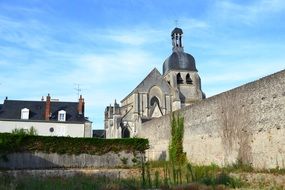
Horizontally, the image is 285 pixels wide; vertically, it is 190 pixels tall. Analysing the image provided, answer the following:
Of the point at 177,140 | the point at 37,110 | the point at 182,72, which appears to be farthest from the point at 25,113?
the point at 182,72

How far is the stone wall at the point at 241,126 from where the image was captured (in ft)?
43.6

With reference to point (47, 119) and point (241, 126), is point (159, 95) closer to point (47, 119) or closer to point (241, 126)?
point (47, 119)

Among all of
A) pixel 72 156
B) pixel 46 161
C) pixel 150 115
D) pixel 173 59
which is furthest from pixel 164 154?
pixel 173 59

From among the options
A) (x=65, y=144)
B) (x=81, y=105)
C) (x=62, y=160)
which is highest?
(x=81, y=105)

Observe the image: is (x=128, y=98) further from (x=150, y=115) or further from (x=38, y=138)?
(x=38, y=138)

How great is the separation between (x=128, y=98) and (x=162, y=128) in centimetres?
2121

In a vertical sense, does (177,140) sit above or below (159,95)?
below

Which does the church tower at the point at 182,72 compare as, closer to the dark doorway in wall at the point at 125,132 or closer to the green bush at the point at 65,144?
the dark doorway in wall at the point at 125,132

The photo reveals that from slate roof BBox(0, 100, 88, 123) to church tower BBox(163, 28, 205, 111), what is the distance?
16068mm

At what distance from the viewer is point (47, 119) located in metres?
36.1

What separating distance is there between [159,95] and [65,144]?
2368 centimetres

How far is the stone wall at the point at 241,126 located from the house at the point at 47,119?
17240mm

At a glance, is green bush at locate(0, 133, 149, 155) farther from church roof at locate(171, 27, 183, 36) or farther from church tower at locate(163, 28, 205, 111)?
church roof at locate(171, 27, 183, 36)

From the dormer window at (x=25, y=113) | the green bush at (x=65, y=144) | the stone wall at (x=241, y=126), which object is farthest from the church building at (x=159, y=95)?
the stone wall at (x=241, y=126)
